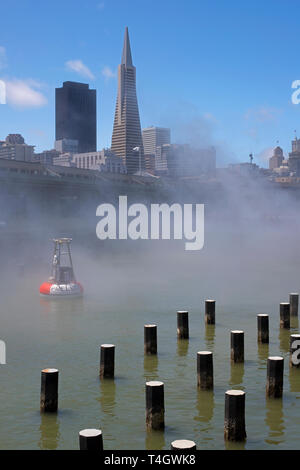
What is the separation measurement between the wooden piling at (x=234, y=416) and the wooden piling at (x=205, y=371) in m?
3.23

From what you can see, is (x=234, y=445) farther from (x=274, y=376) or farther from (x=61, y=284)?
(x=61, y=284)

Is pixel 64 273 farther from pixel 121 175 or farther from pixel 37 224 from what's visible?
pixel 121 175

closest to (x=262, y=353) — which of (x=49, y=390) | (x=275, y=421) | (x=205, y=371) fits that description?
(x=205, y=371)

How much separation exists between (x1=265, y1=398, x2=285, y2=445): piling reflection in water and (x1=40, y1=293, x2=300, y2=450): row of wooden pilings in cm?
30

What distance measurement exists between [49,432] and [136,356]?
7.33 m

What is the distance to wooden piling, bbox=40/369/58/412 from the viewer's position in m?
14.5

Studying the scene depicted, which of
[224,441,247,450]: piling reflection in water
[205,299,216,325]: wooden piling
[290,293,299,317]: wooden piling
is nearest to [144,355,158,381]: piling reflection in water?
[224,441,247,450]: piling reflection in water

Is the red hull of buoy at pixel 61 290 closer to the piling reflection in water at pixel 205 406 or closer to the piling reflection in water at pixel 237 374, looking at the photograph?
the piling reflection in water at pixel 237 374

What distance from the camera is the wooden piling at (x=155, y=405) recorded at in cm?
1323

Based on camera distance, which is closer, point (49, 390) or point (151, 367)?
point (49, 390)

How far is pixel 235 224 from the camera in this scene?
103m

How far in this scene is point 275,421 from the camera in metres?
14.4
